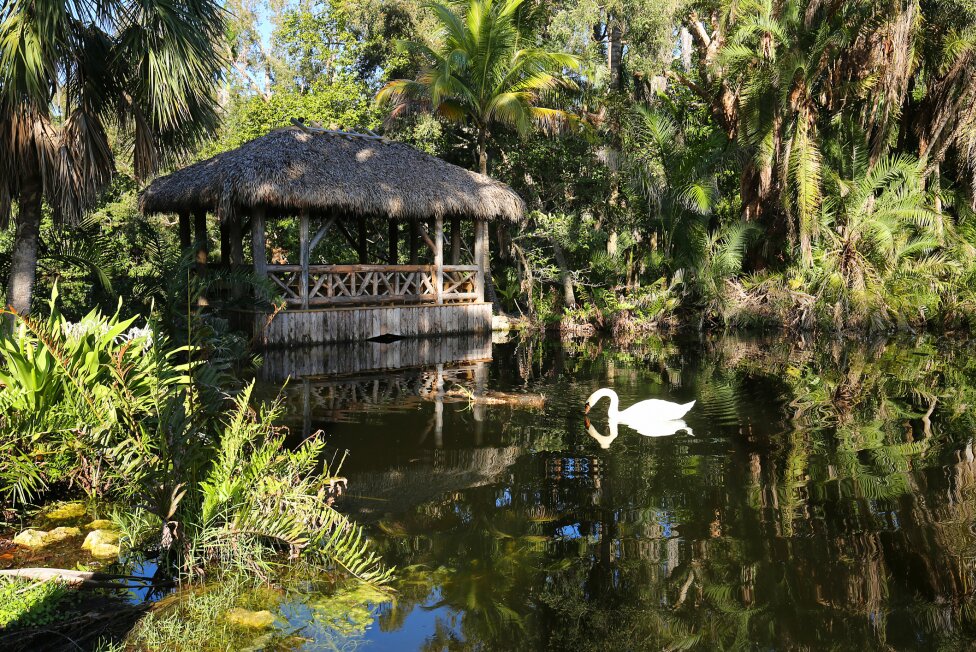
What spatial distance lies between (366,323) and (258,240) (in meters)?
2.58

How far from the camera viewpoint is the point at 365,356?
557 inches

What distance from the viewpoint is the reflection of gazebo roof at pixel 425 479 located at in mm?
6156

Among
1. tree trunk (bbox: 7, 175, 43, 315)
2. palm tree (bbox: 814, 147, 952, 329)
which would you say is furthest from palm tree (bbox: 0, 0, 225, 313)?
palm tree (bbox: 814, 147, 952, 329)

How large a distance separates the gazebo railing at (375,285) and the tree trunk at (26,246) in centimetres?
565

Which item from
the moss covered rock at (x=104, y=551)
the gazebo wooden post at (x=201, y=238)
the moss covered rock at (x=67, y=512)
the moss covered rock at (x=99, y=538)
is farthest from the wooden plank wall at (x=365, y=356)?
the moss covered rock at (x=104, y=551)

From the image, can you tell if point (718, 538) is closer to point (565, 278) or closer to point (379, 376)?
point (379, 376)

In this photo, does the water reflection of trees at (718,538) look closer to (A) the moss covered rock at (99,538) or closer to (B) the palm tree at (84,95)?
(A) the moss covered rock at (99,538)

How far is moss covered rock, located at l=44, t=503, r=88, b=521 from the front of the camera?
5.46 meters

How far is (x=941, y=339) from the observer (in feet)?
51.4

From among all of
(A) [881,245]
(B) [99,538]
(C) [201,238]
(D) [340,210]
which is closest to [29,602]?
(B) [99,538]

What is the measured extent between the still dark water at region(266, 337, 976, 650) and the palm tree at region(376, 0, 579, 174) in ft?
28.5

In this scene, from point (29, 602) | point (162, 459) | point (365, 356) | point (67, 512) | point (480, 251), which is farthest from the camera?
point (480, 251)

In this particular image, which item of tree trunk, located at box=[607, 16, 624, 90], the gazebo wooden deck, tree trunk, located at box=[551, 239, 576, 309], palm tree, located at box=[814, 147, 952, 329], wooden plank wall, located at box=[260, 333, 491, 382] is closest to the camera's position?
wooden plank wall, located at box=[260, 333, 491, 382]

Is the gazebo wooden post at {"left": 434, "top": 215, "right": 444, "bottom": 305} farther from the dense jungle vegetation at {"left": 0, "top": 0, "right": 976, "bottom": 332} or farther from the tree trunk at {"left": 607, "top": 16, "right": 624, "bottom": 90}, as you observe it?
the tree trunk at {"left": 607, "top": 16, "right": 624, "bottom": 90}
